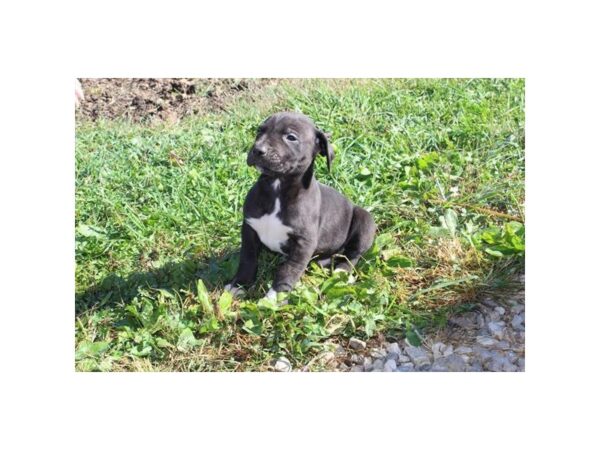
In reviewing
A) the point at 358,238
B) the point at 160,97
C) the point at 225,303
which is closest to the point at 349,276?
the point at 358,238

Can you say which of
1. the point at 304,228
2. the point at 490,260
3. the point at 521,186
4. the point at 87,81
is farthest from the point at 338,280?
the point at 87,81

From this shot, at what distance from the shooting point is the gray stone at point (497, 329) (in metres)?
3.82

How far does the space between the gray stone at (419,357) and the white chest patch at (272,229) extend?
103 centimetres

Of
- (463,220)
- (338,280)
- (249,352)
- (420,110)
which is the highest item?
(420,110)

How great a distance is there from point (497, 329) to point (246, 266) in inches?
64.1

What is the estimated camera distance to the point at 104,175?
5262 millimetres

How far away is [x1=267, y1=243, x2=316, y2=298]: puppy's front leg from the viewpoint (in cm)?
397

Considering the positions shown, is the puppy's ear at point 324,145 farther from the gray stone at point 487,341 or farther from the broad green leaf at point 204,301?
the gray stone at point 487,341

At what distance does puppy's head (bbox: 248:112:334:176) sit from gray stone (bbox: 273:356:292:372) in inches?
43.3

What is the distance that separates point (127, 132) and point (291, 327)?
295 cm

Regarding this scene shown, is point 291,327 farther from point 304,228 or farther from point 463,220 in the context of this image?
point 463,220

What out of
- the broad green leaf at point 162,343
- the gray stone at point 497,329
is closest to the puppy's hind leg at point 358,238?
the gray stone at point 497,329

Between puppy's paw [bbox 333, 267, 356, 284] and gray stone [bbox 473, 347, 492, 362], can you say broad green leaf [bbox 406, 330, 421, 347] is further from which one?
puppy's paw [bbox 333, 267, 356, 284]

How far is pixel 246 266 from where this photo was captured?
4148mm
